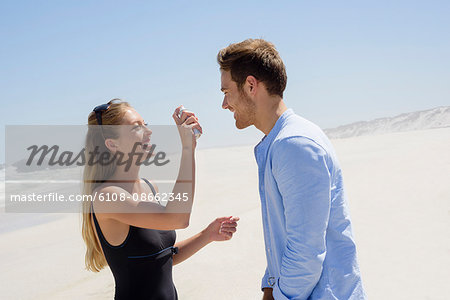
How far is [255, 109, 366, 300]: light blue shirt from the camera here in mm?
1722

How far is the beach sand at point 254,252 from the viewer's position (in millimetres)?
5688

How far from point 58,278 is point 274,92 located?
624 centimetres

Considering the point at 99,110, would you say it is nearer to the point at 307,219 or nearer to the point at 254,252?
the point at 307,219

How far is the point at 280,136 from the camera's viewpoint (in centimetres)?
187

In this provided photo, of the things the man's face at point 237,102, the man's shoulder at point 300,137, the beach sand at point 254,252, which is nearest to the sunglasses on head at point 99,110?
the man's face at point 237,102

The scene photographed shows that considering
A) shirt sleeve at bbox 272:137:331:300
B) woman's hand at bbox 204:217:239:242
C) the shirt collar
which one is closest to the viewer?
shirt sleeve at bbox 272:137:331:300

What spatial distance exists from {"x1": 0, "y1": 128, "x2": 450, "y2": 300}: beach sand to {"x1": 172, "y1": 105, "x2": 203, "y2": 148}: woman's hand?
3754mm

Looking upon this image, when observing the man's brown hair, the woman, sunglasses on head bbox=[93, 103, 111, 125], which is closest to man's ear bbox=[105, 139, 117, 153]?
the woman

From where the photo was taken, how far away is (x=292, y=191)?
1741mm

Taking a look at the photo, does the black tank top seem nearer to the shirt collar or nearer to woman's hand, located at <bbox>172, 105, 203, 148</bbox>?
woman's hand, located at <bbox>172, 105, 203, 148</bbox>

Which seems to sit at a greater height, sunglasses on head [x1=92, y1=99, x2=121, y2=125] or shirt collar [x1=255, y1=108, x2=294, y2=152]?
sunglasses on head [x1=92, y1=99, x2=121, y2=125]

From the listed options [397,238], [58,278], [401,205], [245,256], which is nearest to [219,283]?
[245,256]

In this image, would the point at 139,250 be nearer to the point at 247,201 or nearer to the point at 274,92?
the point at 274,92

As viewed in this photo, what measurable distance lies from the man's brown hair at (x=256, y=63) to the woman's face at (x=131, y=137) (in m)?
0.87
